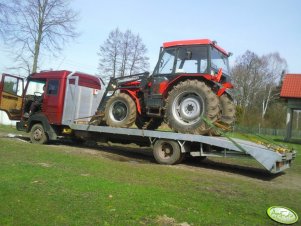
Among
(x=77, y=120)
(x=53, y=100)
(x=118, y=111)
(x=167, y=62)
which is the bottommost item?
(x=77, y=120)

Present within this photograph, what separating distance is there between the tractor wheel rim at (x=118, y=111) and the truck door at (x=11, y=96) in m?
4.56

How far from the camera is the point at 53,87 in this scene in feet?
45.6

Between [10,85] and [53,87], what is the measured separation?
2.12 metres

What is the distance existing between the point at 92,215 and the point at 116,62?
40279 mm

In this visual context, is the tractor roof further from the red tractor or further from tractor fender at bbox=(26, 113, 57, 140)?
tractor fender at bbox=(26, 113, 57, 140)

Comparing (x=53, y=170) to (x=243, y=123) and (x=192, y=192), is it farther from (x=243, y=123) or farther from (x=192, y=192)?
(x=243, y=123)

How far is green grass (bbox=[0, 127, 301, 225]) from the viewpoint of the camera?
5.35 meters

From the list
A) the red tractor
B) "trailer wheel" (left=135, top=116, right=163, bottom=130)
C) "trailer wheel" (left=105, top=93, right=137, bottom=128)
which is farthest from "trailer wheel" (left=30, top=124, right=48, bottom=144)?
"trailer wheel" (left=135, top=116, right=163, bottom=130)

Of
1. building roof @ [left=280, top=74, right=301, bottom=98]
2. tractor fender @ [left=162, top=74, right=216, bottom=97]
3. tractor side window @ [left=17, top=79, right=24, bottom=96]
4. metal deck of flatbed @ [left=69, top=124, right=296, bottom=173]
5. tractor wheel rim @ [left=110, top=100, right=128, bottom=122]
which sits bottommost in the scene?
metal deck of flatbed @ [left=69, top=124, right=296, bottom=173]

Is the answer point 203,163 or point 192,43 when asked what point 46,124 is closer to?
point 203,163

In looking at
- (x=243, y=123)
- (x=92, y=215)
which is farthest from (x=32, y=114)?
(x=243, y=123)

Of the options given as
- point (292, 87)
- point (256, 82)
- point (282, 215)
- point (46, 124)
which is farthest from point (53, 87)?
point (256, 82)

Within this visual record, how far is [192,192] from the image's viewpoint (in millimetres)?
7145

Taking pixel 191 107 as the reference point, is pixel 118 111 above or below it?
below
